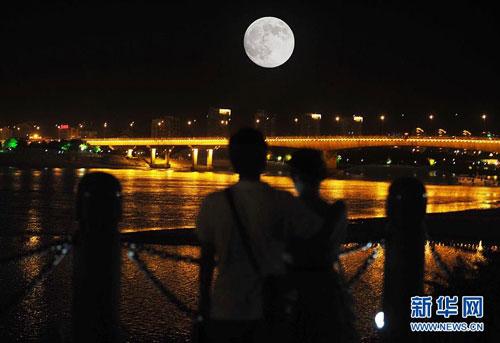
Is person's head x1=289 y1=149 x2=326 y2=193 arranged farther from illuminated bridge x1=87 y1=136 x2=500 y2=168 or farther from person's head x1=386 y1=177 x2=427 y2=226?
illuminated bridge x1=87 y1=136 x2=500 y2=168

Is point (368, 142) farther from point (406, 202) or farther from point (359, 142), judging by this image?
point (406, 202)

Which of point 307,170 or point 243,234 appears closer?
point 243,234

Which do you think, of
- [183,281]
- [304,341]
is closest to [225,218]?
[304,341]

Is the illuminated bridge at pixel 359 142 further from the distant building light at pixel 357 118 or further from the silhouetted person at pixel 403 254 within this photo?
the silhouetted person at pixel 403 254

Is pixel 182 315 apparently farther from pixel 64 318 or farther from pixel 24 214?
Answer: pixel 24 214

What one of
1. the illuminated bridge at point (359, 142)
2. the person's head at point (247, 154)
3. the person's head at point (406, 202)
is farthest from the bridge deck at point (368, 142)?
the person's head at point (247, 154)

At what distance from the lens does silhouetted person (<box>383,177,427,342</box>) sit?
531cm

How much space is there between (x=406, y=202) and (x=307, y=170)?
113cm

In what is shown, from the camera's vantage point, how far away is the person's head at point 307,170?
4.55 metres

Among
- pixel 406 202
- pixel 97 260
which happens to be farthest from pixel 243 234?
pixel 406 202

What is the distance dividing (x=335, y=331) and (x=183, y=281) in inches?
269

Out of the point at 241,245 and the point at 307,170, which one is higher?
the point at 307,170

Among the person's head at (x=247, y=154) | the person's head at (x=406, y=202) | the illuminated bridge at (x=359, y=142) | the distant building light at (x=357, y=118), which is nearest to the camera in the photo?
the person's head at (x=247, y=154)

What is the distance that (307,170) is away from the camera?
4.57 m
